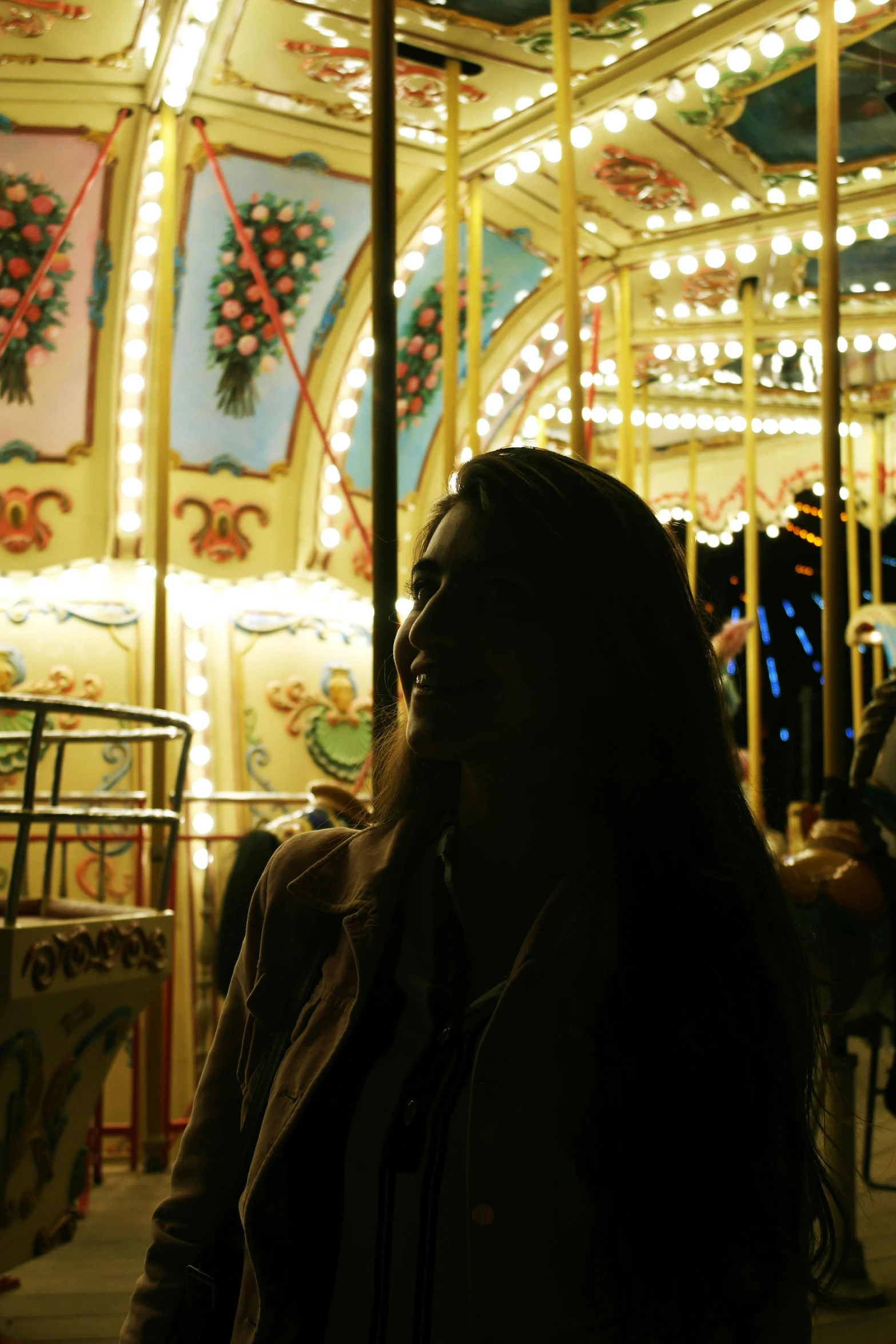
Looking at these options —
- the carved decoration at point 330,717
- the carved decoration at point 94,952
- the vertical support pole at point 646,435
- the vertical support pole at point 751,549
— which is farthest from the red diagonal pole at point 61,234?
the vertical support pole at point 646,435

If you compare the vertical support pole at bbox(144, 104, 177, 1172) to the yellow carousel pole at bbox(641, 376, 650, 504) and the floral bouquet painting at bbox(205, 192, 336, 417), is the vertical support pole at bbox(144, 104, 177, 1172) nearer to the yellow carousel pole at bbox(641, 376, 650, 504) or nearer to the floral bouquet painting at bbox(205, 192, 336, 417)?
the floral bouquet painting at bbox(205, 192, 336, 417)

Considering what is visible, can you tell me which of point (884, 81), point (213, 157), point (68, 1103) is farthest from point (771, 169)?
point (68, 1103)

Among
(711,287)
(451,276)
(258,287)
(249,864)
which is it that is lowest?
(249,864)

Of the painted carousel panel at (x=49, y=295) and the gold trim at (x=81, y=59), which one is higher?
the gold trim at (x=81, y=59)

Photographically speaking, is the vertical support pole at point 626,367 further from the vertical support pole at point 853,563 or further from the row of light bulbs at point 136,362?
the vertical support pole at point 853,563

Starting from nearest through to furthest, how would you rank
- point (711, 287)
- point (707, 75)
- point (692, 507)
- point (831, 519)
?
point (831, 519)
point (707, 75)
point (711, 287)
point (692, 507)

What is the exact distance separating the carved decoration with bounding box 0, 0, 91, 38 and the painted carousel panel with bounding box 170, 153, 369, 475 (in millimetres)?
884

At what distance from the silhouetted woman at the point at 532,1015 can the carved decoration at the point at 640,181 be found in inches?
167

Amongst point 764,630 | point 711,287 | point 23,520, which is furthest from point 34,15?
point 764,630

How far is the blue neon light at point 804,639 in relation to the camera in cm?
1228

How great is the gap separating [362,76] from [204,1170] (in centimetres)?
419

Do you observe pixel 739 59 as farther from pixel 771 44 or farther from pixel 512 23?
pixel 512 23

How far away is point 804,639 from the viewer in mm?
12289

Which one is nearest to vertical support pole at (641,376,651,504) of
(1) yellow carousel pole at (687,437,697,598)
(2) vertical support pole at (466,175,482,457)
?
(1) yellow carousel pole at (687,437,697,598)
